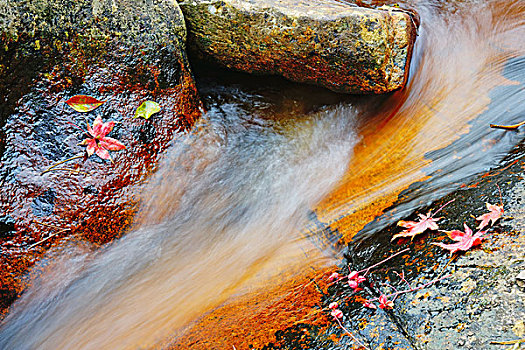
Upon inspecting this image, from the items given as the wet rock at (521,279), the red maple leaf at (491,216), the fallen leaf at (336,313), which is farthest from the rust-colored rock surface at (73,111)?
the wet rock at (521,279)

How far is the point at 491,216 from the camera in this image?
7.19 feet

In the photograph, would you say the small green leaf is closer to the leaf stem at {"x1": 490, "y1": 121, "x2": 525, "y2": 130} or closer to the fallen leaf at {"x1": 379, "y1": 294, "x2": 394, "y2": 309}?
the fallen leaf at {"x1": 379, "y1": 294, "x2": 394, "y2": 309}

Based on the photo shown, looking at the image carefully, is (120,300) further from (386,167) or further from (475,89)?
(475,89)

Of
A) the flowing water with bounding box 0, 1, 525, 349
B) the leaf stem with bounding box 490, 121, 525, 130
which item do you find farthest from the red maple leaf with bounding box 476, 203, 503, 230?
the leaf stem with bounding box 490, 121, 525, 130

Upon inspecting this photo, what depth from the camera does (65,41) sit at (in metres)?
2.81

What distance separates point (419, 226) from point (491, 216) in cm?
44

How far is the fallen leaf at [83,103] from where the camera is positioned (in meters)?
2.90

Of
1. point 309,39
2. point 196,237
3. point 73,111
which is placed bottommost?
point 196,237

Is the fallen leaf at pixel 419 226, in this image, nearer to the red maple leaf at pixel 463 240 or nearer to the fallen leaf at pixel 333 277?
the red maple leaf at pixel 463 240

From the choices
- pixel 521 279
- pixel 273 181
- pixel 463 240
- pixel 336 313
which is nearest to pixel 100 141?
pixel 273 181

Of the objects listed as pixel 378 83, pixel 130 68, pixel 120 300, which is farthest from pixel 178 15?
pixel 120 300

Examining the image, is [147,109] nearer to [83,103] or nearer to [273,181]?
[83,103]

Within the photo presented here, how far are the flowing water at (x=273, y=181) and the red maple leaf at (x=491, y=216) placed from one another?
60cm

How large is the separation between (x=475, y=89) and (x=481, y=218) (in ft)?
5.77
